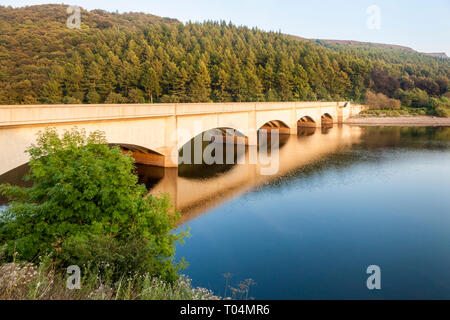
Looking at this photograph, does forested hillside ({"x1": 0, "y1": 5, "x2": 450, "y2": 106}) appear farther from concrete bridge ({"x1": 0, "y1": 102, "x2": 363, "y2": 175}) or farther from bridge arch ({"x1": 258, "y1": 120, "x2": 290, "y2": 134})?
concrete bridge ({"x1": 0, "y1": 102, "x2": 363, "y2": 175})

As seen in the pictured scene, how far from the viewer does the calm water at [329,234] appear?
11.4 meters

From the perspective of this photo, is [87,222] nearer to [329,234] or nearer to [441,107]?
[329,234]

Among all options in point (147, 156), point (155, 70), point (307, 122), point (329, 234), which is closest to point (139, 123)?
point (147, 156)

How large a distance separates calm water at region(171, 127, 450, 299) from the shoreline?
4043 centimetres

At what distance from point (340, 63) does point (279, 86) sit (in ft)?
86.1

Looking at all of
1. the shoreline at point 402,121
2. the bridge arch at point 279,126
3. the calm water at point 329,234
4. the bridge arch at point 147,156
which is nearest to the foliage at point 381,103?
the shoreline at point 402,121

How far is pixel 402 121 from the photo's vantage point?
219 feet

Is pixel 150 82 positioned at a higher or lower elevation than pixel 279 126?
higher

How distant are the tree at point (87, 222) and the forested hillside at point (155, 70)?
41242 mm

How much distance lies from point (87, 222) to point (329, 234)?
34.3 ft

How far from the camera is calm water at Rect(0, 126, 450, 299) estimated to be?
37.7 ft

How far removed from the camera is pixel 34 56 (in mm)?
53125

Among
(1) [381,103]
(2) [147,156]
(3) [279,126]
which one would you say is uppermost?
(1) [381,103]
